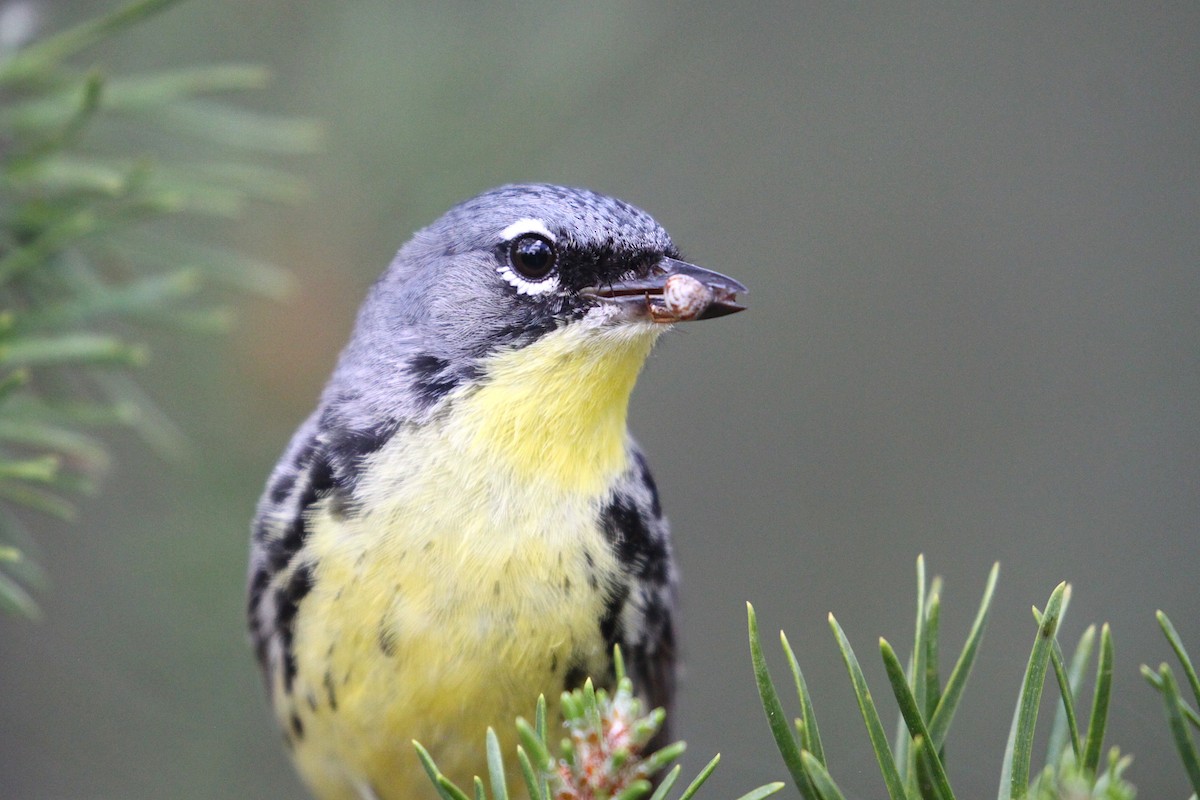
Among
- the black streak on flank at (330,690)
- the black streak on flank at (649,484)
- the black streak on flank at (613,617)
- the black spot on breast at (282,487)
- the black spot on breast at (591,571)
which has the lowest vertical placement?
the black streak on flank at (613,617)

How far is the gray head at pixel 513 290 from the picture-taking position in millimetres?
2238

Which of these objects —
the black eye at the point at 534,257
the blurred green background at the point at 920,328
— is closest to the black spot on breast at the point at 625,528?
the black eye at the point at 534,257

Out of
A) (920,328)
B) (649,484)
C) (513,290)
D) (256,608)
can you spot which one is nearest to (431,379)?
(513,290)

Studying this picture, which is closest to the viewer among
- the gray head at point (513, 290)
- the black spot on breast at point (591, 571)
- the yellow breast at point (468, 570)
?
the yellow breast at point (468, 570)

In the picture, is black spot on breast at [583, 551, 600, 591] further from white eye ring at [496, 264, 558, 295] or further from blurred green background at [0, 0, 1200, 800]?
blurred green background at [0, 0, 1200, 800]

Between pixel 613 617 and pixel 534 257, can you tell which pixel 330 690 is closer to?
pixel 613 617

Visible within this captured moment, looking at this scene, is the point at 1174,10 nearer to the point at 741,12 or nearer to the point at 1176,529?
the point at 741,12

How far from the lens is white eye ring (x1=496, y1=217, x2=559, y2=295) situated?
89.7 inches

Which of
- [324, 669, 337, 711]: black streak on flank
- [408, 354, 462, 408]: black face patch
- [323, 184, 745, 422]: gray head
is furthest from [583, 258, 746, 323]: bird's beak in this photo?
[324, 669, 337, 711]: black streak on flank

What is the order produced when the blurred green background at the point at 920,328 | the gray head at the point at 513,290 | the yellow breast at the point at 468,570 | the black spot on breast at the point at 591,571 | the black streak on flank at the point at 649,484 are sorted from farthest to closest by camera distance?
the blurred green background at the point at 920,328, the black streak on flank at the point at 649,484, the gray head at the point at 513,290, the black spot on breast at the point at 591,571, the yellow breast at the point at 468,570

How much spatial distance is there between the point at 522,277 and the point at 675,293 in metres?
0.35

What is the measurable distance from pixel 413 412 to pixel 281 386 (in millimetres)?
964

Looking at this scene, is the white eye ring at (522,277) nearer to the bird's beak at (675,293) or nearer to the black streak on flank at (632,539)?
the bird's beak at (675,293)

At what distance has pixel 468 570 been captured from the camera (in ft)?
6.69
